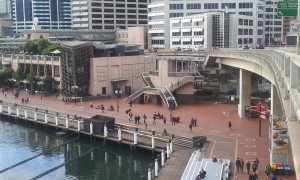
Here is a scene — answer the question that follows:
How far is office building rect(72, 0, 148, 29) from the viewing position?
18162 centimetres

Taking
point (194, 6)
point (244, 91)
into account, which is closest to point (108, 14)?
point (194, 6)

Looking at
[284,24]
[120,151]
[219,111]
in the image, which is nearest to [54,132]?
[120,151]

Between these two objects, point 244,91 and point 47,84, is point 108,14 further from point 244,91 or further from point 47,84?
point 244,91

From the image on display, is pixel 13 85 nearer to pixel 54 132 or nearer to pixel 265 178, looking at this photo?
pixel 54 132

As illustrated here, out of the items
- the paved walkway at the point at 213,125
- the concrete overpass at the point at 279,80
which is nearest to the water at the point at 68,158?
the paved walkway at the point at 213,125

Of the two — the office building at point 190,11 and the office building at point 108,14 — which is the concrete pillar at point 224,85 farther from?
the office building at point 108,14

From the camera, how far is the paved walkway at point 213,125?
1767 inches

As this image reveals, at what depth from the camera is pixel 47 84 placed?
94312mm

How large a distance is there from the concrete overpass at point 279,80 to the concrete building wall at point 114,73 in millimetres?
15713

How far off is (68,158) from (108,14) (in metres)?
137

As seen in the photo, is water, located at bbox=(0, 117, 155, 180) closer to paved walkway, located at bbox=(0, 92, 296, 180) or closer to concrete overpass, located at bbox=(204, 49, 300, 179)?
paved walkway, located at bbox=(0, 92, 296, 180)

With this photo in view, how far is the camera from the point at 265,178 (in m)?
36.7

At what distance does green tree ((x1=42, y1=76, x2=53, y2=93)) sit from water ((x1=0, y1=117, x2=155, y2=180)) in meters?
29.6

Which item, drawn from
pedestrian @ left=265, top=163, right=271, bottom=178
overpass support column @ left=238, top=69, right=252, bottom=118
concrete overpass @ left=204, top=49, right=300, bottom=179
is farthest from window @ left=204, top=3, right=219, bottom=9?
pedestrian @ left=265, top=163, right=271, bottom=178
